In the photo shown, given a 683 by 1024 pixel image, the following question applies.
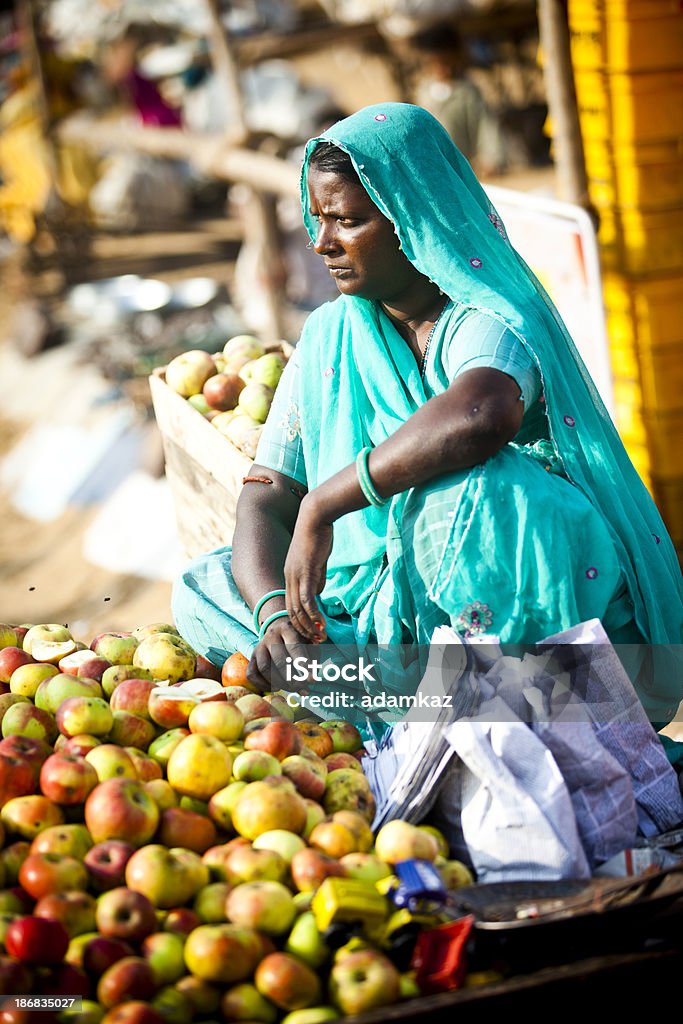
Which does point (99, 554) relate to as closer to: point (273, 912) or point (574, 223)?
point (574, 223)

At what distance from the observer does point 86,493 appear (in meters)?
6.84

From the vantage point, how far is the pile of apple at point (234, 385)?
3289mm

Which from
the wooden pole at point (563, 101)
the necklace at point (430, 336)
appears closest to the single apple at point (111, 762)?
the necklace at point (430, 336)

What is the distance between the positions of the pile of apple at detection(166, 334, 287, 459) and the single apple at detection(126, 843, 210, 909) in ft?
4.49

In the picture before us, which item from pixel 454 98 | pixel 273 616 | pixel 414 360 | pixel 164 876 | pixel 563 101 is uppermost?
pixel 563 101

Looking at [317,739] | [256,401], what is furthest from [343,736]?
[256,401]

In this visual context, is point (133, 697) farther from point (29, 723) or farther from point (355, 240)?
point (355, 240)

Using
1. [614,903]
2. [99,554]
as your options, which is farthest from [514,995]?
[99,554]

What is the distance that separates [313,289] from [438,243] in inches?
238

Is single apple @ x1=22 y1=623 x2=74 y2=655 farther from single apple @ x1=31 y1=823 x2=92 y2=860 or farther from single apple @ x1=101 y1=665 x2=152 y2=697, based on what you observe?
single apple @ x1=31 y1=823 x2=92 y2=860

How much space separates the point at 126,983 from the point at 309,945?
0.94ft

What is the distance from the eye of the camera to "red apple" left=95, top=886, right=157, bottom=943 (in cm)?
179

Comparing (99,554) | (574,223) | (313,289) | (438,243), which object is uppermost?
(438,243)

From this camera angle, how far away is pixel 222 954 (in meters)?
1.73
